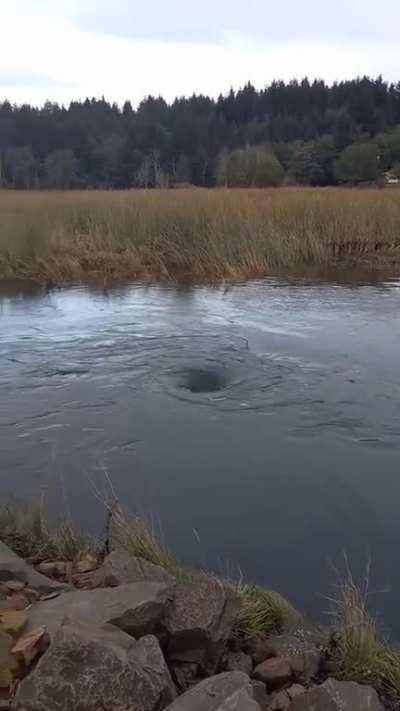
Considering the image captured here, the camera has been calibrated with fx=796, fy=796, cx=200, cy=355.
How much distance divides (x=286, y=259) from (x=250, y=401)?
7600 millimetres

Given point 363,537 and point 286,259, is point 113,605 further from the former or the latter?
point 286,259

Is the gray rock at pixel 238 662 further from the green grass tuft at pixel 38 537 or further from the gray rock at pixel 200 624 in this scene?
the green grass tuft at pixel 38 537

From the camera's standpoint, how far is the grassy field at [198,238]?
12758 millimetres

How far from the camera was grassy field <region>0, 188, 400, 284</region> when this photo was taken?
12758 millimetres

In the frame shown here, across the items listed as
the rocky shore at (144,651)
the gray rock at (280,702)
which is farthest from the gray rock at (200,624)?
the gray rock at (280,702)

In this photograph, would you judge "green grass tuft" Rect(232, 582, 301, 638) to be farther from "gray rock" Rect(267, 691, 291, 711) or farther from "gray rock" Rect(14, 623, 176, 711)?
"gray rock" Rect(14, 623, 176, 711)

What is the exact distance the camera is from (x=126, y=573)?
3.13 m

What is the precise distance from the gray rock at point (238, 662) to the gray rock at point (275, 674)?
0.12 ft

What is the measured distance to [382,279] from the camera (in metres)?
12.5

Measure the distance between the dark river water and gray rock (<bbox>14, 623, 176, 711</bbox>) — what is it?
4.21 feet

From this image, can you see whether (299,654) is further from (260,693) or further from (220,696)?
(220,696)

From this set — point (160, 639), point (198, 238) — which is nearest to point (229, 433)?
point (160, 639)

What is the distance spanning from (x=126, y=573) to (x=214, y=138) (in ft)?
183

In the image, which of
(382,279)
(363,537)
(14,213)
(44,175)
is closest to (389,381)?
(363,537)
